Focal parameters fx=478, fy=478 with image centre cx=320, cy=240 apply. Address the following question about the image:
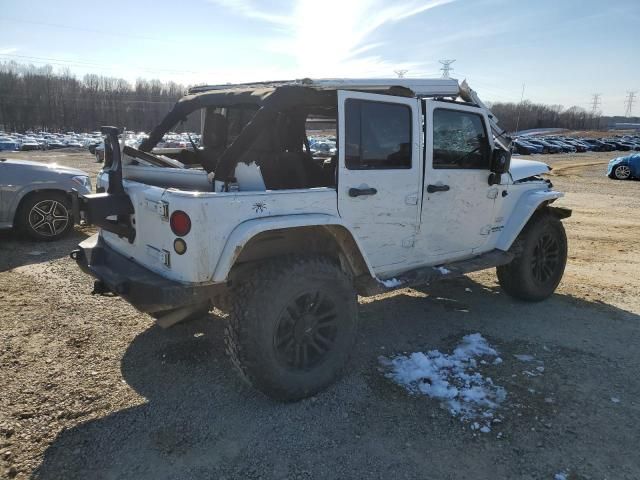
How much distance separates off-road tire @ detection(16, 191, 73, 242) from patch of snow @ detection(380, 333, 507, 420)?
575cm

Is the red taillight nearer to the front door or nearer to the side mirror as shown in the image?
the front door

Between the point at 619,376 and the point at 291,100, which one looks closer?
the point at 291,100

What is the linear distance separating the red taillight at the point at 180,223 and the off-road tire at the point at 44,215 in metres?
5.37

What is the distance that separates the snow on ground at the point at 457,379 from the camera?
3.27 metres

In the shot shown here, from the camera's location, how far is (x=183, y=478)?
2602mm

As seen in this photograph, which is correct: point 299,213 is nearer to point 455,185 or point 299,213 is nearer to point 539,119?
point 455,185

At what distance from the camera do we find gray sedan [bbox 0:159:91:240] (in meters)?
6.96

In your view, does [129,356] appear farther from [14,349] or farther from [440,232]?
[440,232]

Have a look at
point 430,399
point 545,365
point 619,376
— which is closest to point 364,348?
point 430,399

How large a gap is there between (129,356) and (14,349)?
953 millimetres

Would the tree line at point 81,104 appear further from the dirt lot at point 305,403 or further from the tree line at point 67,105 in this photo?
the dirt lot at point 305,403

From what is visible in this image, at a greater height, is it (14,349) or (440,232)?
(440,232)

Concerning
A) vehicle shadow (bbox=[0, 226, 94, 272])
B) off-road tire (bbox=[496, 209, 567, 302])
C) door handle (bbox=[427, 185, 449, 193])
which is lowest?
vehicle shadow (bbox=[0, 226, 94, 272])

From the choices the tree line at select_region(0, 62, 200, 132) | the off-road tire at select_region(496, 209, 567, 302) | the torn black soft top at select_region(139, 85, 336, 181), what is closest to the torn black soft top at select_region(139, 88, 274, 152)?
the torn black soft top at select_region(139, 85, 336, 181)
